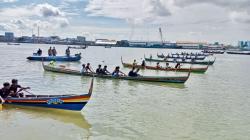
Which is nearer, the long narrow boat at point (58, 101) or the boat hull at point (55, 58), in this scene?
the long narrow boat at point (58, 101)

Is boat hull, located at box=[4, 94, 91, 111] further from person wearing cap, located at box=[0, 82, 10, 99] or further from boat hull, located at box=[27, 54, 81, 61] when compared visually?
boat hull, located at box=[27, 54, 81, 61]

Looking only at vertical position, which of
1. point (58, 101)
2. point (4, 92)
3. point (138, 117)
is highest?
point (4, 92)

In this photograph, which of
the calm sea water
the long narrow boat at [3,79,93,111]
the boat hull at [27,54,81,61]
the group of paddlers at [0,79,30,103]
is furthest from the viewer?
the boat hull at [27,54,81,61]

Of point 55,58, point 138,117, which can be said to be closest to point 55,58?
point 55,58

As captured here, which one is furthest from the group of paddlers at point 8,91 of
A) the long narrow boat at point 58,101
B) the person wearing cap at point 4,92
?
the long narrow boat at point 58,101

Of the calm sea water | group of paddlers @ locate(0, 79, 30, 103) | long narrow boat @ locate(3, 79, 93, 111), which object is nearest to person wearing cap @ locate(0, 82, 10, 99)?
group of paddlers @ locate(0, 79, 30, 103)

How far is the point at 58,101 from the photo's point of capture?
17.0m

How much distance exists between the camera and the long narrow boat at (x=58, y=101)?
1680 centimetres

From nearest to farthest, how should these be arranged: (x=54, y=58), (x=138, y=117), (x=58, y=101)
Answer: (x=58, y=101) < (x=138, y=117) < (x=54, y=58)

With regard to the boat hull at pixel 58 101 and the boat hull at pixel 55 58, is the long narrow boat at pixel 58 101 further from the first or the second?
the boat hull at pixel 55 58

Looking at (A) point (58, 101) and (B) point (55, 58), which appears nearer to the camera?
(A) point (58, 101)

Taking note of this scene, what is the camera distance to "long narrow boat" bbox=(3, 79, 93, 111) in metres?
16.8

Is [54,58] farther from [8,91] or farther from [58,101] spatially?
[58,101]

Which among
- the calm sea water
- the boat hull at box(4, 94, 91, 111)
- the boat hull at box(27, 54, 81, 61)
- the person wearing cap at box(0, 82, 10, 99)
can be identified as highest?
the boat hull at box(27, 54, 81, 61)
